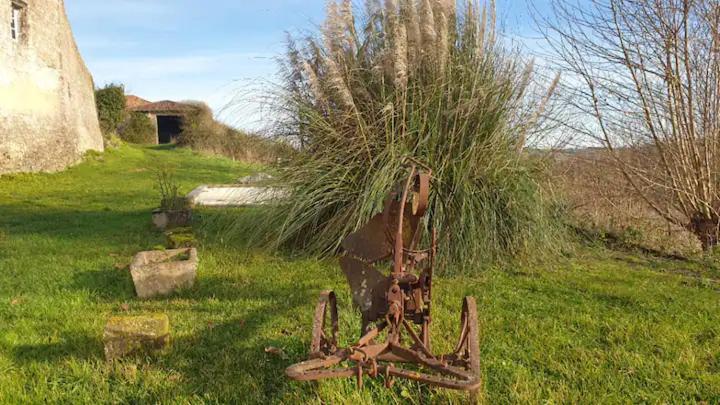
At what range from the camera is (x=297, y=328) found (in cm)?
300

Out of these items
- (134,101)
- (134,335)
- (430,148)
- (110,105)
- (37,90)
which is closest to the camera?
(134,335)

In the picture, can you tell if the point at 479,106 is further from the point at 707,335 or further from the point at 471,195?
the point at 707,335

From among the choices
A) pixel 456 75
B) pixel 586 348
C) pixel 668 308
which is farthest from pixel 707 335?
pixel 456 75

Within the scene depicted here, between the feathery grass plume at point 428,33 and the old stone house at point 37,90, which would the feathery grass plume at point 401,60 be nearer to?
the feathery grass plume at point 428,33

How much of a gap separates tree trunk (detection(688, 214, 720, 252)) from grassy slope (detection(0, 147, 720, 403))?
0.92 metres

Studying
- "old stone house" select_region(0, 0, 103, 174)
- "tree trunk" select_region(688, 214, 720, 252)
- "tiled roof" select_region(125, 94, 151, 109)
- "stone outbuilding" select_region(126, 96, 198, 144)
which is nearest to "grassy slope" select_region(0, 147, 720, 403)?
"tree trunk" select_region(688, 214, 720, 252)

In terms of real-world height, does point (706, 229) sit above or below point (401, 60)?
below

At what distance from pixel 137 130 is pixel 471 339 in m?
29.7

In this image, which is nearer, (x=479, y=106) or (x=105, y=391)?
(x=105, y=391)

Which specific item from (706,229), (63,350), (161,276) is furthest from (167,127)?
(63,350)

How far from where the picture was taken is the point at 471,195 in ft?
14.0

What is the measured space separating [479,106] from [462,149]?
40 centimetres

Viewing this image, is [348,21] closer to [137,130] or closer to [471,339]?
[471,339]

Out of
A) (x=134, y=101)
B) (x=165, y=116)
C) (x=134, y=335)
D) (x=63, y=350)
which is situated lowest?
(x=63, y=350)
